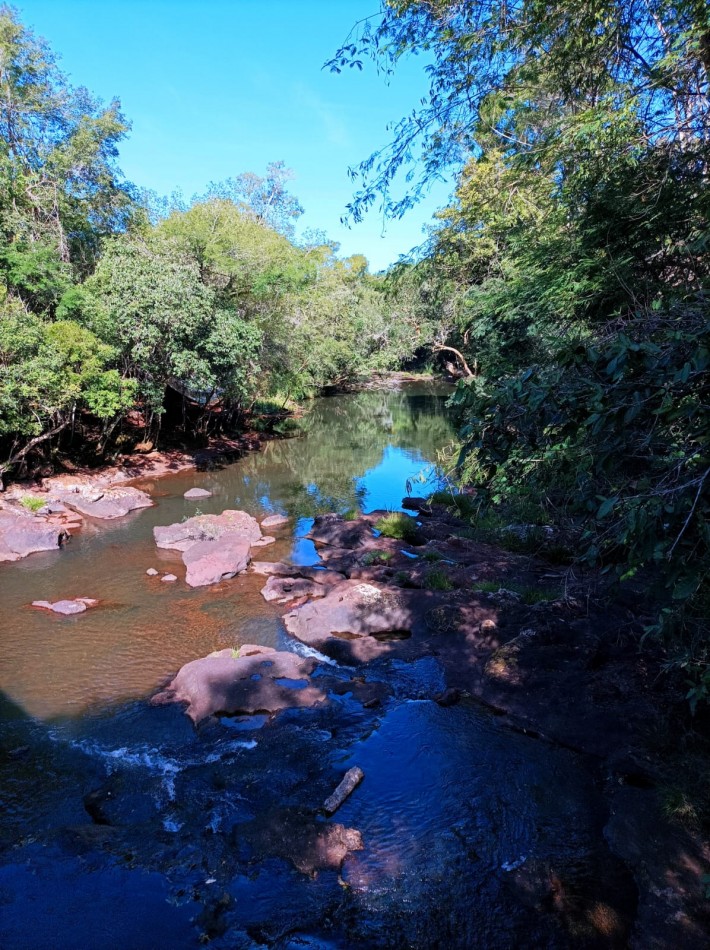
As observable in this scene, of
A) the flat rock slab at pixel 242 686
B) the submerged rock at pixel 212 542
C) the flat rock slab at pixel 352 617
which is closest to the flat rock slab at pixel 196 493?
the submerged rock at pixel 212 542

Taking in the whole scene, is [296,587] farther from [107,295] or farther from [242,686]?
[107,295]

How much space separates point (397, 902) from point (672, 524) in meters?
4.27

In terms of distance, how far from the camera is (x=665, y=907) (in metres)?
4.68

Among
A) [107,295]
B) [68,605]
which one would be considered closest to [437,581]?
[68,605]

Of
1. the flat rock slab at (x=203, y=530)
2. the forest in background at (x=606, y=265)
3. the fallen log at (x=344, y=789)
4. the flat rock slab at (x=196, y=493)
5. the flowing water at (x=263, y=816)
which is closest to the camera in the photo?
the forest in background at (x=606, y=265)

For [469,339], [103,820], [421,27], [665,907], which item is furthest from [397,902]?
[469,339]

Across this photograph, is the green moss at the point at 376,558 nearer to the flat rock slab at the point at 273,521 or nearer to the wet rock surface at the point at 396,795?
the wet rock surface at the point at 396,795

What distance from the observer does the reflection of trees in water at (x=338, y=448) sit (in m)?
20.3

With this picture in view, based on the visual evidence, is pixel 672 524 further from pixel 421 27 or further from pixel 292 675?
pixel 292 675

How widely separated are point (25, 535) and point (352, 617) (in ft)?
30.5

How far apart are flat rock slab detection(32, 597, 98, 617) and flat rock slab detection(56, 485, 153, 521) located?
570 centimetres

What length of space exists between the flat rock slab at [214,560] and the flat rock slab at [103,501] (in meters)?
4.70

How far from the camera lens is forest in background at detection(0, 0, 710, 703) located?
11.6ft

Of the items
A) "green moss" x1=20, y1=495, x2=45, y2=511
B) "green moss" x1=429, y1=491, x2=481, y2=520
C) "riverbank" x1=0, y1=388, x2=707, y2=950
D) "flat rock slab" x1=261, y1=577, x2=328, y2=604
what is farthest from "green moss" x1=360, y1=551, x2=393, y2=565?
"green moss" x1=20, y1=495, x2=45, y2=511
